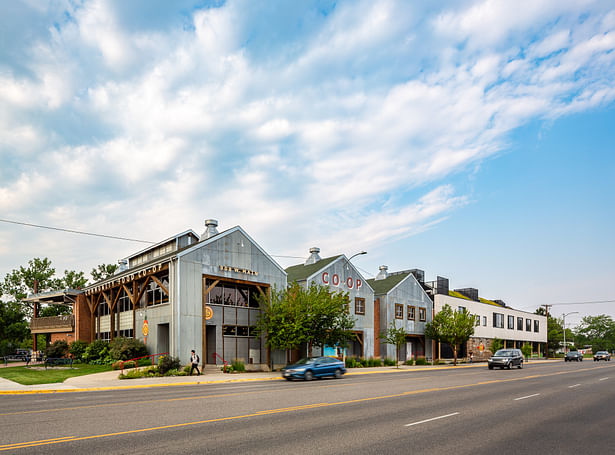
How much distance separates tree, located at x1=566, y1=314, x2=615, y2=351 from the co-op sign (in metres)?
156

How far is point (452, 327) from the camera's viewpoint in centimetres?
5144

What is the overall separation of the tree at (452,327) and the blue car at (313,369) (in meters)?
26.0

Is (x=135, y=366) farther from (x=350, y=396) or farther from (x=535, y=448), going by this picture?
(x=535, y=448)

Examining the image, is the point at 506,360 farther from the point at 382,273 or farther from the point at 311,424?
the point at 311,424

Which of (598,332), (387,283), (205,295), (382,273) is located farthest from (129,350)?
(598,332)

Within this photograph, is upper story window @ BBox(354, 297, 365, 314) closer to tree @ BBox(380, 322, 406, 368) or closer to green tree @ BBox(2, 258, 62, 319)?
tree @ BBox(380, 322, 406, 368)

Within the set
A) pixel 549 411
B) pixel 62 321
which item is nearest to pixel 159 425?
pixel 549 411

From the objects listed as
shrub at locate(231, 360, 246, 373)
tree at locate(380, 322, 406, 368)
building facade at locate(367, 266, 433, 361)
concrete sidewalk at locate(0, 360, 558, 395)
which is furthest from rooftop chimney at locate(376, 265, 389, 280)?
concrete sidewalk at locate(0, 360, 558, 395)

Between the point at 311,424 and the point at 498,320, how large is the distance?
6668cm

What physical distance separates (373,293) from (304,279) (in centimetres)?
918

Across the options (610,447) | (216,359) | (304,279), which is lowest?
(216,359)

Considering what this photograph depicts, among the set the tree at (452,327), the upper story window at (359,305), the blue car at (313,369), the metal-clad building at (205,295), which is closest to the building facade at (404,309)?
the tree at (452,327)

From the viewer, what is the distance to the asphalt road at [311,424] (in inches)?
353

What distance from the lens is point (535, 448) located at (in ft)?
29.7
